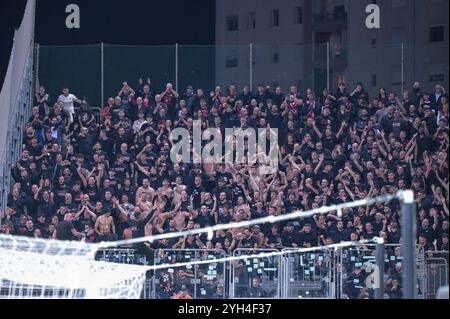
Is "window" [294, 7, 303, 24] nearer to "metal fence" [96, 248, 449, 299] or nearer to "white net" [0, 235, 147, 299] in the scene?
"metal fence" [96, 248, 449, 299]

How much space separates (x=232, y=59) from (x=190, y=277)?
4.63 m

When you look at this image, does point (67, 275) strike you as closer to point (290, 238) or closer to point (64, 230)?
point (64, 230)

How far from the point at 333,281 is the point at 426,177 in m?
2.26

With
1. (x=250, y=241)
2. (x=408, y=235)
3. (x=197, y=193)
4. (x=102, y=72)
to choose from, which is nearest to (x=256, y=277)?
(x=250, y=241)

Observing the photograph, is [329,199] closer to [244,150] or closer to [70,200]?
[244,150]

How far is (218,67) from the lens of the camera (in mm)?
17281

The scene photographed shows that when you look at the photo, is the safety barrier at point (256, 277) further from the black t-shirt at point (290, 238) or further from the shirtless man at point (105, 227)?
the shirtless man at point (105, 227)

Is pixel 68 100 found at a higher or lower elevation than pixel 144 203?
higher

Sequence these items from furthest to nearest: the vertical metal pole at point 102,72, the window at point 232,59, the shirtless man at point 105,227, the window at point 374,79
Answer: the window at point 232,59
the vertical metal pole at point 102,72
the window at point 374,79
the shirtless man at point 105,227

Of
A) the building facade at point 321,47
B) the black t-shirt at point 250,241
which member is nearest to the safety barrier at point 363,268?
the black t-shirt at point 250,241

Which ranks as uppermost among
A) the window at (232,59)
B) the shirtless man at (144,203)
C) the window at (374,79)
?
the window at (232,59)

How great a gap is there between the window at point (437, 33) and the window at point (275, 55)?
2.32 m

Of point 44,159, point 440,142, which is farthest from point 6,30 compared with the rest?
point 440,142

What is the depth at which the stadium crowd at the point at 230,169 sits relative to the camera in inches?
571
